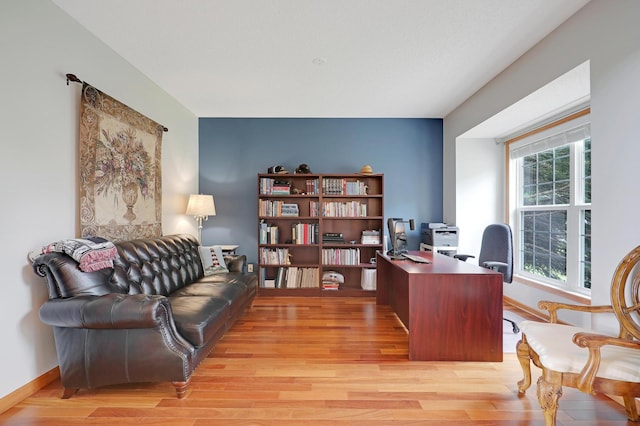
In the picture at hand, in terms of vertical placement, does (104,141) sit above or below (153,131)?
below

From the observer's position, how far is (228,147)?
15.1ft

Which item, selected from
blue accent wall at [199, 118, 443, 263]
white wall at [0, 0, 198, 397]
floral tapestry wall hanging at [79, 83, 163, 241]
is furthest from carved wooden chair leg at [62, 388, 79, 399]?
blue accent wall at [199, 118, 443, 263]

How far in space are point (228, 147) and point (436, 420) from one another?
4.16 metres

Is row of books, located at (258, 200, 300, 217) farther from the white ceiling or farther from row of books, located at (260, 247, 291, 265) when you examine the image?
the white ceiling

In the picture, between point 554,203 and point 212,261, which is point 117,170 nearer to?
point 212,261

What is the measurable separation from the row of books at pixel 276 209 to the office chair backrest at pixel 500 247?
2416 millimetres

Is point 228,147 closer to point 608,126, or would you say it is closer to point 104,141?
point 104,141

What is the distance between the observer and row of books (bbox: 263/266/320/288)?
436cm

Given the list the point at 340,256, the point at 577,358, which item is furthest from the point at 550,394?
the point at 340,256

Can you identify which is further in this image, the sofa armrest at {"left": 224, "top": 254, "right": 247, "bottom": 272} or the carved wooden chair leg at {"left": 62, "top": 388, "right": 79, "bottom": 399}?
the sofa armrest at {"left": 224, "top": 254, "right": 247, "bottom": 272}

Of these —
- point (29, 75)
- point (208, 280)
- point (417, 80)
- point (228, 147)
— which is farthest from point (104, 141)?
point (417, 80)

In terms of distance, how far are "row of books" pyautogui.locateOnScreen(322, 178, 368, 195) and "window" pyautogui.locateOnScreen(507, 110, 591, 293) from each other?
2012 millimetres

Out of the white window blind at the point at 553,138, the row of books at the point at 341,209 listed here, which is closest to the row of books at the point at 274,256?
the row of books at the point at 341,209

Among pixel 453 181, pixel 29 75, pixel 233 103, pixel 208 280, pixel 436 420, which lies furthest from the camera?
pixel 453 181
